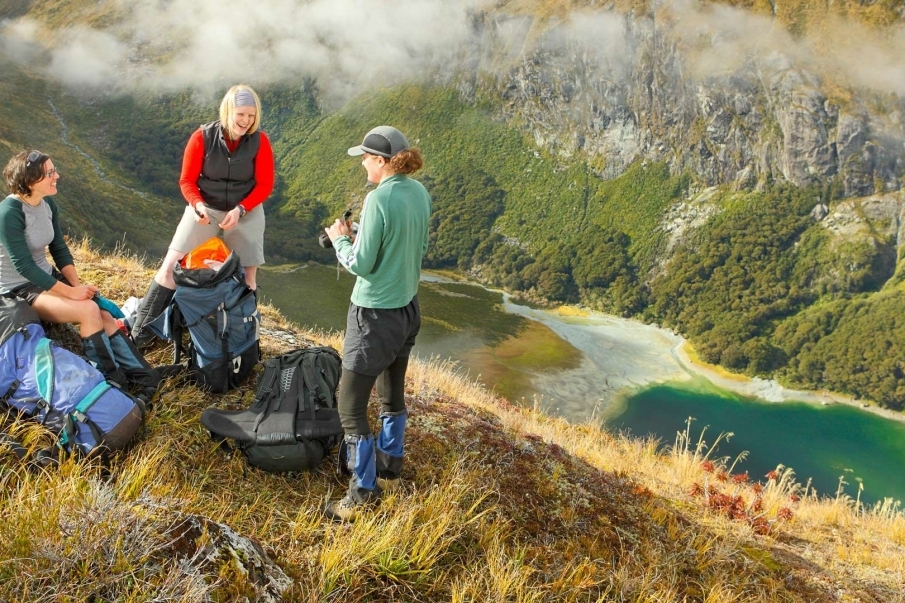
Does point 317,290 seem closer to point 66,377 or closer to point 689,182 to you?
point 66,377

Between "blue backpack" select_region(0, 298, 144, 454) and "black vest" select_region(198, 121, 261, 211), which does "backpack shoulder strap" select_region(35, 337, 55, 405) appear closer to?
"blue backpack" select_region(0, 298, 144, 454)

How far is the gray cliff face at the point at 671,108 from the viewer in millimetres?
129500

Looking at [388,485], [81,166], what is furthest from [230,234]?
[81,166]

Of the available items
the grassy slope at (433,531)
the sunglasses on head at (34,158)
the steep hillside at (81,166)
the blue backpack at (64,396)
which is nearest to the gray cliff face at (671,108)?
the steep hillside at (81,166)

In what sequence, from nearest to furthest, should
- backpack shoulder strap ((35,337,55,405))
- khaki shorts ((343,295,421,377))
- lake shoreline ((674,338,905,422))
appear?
khaki shorts ((343,295,421,377)) < backpack shoulder strap ((35,337,55,405)) < lake shoreline ((674,338,905,422))

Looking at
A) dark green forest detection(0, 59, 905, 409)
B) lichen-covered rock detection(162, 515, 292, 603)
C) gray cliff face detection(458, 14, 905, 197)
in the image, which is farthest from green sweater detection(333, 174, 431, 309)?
gray cliff face detection(458, 14, 905, 197)

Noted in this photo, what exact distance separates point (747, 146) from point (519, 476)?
16274 cm

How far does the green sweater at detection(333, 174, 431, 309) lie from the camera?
9.64ft

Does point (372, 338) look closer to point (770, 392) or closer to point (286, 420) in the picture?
point (286, 420)

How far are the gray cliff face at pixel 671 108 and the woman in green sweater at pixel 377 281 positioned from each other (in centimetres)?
15626

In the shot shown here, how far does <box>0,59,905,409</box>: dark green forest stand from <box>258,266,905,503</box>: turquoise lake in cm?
1665

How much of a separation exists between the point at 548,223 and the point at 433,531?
155604mm

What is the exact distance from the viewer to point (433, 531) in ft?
9.99

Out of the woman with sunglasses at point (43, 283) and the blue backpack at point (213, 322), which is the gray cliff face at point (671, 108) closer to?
the blue backpack at point (213, 322)
